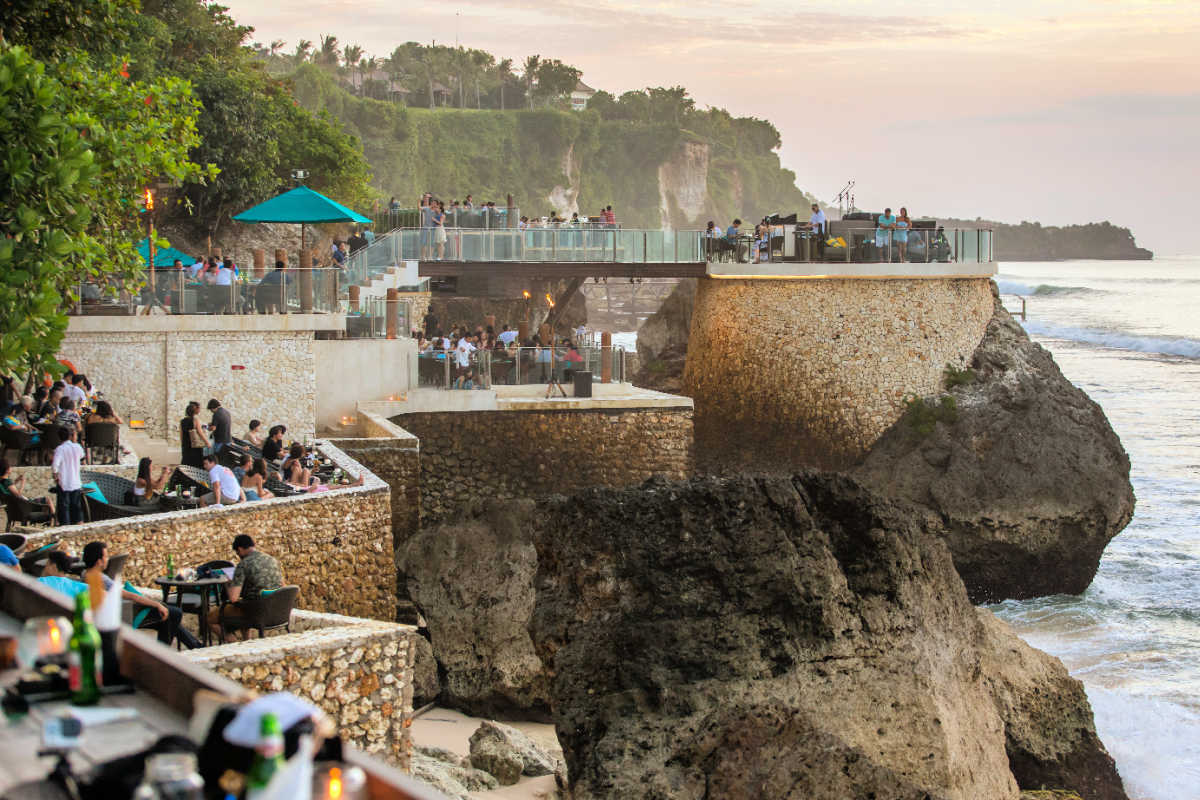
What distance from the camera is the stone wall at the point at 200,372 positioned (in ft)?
62.0

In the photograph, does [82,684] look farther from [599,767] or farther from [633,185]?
[633,185]

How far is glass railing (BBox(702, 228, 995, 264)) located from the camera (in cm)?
2745

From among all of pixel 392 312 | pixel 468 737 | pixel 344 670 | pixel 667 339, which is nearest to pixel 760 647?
pixel 344 670

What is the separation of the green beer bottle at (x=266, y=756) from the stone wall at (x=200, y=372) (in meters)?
15.9

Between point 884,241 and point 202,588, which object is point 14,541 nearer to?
point 202,588

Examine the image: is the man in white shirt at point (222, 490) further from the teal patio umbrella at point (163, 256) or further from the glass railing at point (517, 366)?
the glass railing at point (517, 366)

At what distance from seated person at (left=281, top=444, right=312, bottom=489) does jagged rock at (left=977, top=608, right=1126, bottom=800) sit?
766 cm

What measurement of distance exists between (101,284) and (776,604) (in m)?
11.9

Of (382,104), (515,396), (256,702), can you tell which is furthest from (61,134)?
(382,104)

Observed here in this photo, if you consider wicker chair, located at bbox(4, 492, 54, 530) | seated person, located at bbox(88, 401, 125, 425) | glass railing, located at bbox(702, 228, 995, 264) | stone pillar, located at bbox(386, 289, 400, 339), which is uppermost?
glass railing, located at bbox(702, 228, 995, 264)

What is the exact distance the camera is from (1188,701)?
19484 mm

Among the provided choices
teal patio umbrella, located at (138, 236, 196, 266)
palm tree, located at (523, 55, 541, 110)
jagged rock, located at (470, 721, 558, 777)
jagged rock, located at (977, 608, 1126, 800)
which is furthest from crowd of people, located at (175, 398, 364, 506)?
palm tree, located at (523, 55, 541, 110)

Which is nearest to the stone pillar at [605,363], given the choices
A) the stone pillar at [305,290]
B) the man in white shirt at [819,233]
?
the man in white shirt at [819,233]

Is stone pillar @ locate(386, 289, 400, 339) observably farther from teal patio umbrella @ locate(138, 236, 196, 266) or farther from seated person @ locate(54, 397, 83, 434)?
seated person @ locate(54, 397, 83, 434)
